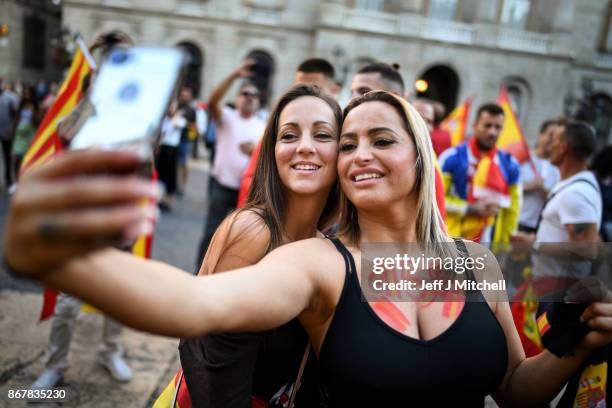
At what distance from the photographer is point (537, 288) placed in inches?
59.6

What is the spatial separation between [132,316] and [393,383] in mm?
778

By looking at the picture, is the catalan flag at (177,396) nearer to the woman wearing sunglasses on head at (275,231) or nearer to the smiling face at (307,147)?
the woman wearing sunglasses on head at (275,231)

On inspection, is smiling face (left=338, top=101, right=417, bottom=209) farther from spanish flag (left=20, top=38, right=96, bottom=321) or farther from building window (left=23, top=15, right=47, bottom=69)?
building window (left=23, top=15, right=47, bottom=69)

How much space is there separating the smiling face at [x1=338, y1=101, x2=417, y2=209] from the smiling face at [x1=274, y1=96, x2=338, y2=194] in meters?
0.23

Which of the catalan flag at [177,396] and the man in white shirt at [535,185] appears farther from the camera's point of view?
the man in white shirt at [535,185]

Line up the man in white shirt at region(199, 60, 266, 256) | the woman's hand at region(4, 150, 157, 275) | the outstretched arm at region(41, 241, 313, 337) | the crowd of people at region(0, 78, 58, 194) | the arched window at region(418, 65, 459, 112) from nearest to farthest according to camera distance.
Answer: the woman's hand at region(4, 150, 157, 275), the outstretched arm at region(41, 241, 313, 337), the man in white shirt at region(199, 60, 266, 256), the crowd of people at region(0, 78, 58, 194), the arched window at region(418, 65, 459, 112)

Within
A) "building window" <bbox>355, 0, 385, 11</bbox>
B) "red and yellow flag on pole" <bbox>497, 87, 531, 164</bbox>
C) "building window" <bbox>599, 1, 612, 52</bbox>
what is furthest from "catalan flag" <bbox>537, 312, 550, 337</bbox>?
"building window" <bbox>599, 1, 612, 52</bbox>

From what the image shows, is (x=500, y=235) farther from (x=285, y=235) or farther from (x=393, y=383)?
(x=393, y=383)

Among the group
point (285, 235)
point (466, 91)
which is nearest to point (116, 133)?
point (285, 235)

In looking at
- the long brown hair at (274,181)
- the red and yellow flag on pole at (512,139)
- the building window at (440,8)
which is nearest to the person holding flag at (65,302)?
the long brown hair at (274,181)

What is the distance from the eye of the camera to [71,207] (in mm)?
696

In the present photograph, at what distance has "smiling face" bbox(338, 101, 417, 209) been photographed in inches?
62.1

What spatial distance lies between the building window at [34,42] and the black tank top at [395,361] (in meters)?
33.3

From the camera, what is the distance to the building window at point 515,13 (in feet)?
83.7
